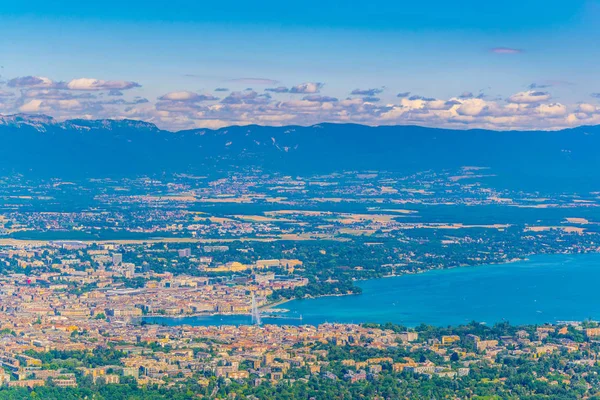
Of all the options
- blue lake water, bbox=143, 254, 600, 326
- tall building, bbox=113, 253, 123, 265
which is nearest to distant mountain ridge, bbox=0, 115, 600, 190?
tall building, bbox=113, 253, 123, 265

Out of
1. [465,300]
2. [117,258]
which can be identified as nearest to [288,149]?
[117,258]

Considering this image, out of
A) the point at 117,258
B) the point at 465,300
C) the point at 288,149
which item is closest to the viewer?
the point at 465,300

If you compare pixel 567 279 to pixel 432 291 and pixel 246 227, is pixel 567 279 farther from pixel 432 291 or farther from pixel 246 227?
pixel 246 227

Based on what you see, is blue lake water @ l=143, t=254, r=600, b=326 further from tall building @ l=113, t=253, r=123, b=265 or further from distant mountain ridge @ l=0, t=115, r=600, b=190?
distant mountain ridge @ l=0, t=115, r=600, b=190

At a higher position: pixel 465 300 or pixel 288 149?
pixel 465 300

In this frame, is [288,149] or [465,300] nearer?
[465,300]

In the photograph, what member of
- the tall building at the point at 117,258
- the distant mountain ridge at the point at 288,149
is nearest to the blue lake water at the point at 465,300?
the tall building at the point at 117,258

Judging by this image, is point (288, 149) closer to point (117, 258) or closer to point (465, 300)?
point (117, 258)
